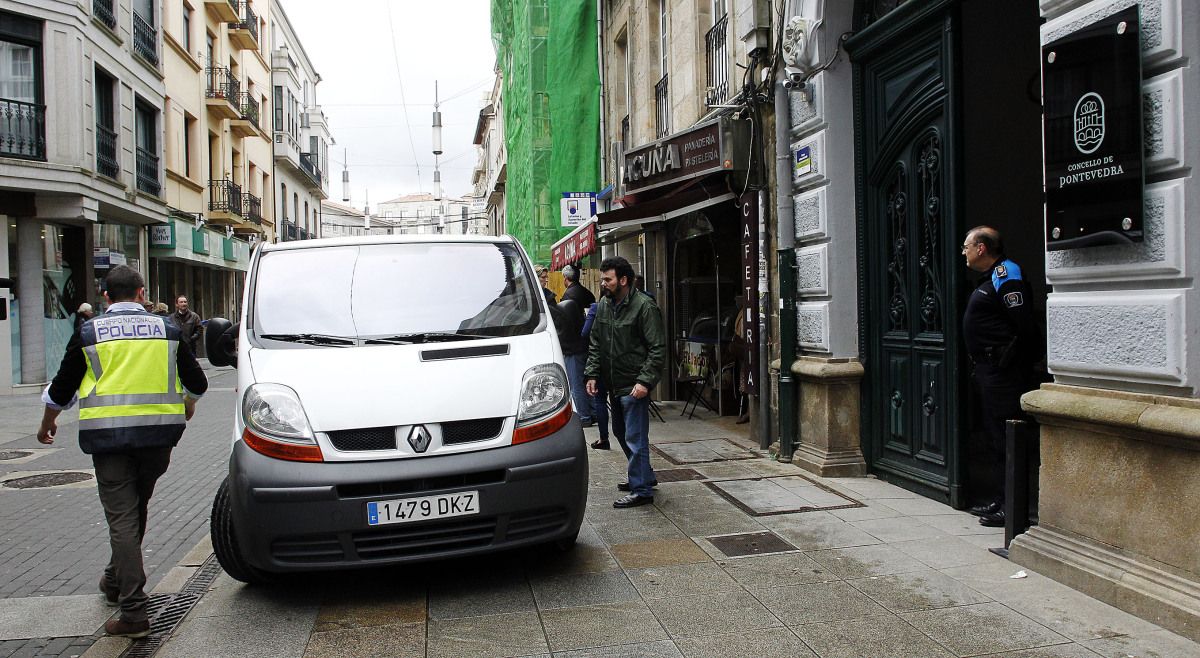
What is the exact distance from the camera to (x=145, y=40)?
2202 cm

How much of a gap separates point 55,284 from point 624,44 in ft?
41.2

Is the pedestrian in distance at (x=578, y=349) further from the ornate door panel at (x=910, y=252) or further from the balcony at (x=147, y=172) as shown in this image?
the balcony at (x=147, y=172)

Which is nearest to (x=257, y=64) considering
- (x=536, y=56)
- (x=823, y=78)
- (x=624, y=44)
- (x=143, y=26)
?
(x=143, y=26)

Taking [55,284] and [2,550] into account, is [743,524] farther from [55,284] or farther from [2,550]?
[55,284]

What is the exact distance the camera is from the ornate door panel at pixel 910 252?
20.4 feet

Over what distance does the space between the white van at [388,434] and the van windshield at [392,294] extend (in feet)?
0.04

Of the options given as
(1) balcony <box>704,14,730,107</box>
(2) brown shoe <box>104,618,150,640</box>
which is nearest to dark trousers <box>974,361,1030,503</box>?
(2) brown shoe <box>104,618,150,640</box>

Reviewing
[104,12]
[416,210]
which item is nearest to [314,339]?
[104,12]

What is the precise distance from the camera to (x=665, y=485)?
24.1 ft

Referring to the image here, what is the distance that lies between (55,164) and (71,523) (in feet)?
43.7

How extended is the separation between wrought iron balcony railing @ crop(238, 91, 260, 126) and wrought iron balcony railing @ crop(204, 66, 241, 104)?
0.60 m

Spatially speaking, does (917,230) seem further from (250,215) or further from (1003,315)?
(250,215)

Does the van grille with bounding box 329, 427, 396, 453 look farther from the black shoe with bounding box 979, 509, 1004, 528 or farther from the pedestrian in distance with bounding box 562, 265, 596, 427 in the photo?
the pedestrian in distance with bounding box 562, 265, 596, 427

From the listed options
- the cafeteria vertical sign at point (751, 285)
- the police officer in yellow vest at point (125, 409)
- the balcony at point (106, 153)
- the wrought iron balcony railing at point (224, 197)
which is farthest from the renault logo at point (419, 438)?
the wrought iron balcony railing at point (224, 197)
